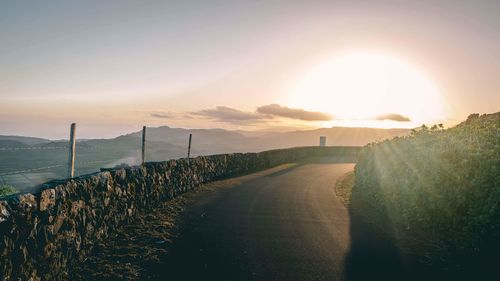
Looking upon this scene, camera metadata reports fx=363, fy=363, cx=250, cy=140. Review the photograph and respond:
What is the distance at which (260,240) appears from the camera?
9.32m

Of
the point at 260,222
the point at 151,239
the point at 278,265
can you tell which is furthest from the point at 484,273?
the point at 151,239

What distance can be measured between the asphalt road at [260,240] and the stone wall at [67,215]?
169cm

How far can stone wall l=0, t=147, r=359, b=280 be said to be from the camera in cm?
539

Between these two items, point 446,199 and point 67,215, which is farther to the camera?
point 446,199

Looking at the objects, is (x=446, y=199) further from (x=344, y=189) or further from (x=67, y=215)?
(x=344, y=189)

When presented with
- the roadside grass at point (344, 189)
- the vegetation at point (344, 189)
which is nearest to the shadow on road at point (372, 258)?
the roadside grass at point (344, 189)

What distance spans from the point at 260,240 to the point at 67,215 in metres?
4.58

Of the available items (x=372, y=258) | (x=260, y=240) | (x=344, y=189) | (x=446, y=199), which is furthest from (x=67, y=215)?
(x=344, y=189)

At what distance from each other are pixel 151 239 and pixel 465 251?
729 centimetres

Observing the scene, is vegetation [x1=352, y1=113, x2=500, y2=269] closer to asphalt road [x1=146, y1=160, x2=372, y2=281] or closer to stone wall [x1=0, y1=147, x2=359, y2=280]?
asphalt road [x1=146, y1=160, x2=372, y2=281]

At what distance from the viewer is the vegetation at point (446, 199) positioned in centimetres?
764

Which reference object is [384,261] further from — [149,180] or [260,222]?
[149,180]

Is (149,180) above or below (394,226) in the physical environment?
above

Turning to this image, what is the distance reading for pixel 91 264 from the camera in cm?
731
